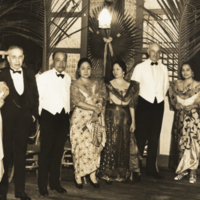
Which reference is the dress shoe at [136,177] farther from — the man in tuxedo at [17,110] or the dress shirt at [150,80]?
the man in tuxedo at [17,110]

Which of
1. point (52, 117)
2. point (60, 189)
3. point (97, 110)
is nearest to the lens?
point (52, 117)

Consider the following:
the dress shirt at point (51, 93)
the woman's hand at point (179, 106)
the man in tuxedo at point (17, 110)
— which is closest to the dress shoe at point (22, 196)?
the man in tuxedo at point (17, 110)

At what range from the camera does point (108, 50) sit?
5.66 m

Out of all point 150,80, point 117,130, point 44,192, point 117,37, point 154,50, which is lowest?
point 44,192

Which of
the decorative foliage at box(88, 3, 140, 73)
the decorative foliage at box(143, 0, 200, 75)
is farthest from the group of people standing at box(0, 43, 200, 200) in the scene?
the decorative foliage at box(88, 3, 140, 73)

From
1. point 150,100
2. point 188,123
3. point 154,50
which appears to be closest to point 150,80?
point 150,100

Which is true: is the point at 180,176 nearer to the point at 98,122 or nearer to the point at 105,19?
the point at 98,122

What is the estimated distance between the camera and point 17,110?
3.54 meters

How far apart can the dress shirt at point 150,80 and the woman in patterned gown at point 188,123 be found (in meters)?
0.28

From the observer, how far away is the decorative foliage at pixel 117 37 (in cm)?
562

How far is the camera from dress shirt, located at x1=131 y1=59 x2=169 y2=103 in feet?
15.5

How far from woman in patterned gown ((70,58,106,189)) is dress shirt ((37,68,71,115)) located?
272 mm

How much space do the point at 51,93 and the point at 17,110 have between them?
435 millimetres

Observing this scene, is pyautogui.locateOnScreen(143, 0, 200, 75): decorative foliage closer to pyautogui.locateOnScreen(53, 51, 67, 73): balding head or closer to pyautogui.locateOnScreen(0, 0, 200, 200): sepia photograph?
pyautogui.locateOnScreen(0, 0, 200, 200): sepia photograph
